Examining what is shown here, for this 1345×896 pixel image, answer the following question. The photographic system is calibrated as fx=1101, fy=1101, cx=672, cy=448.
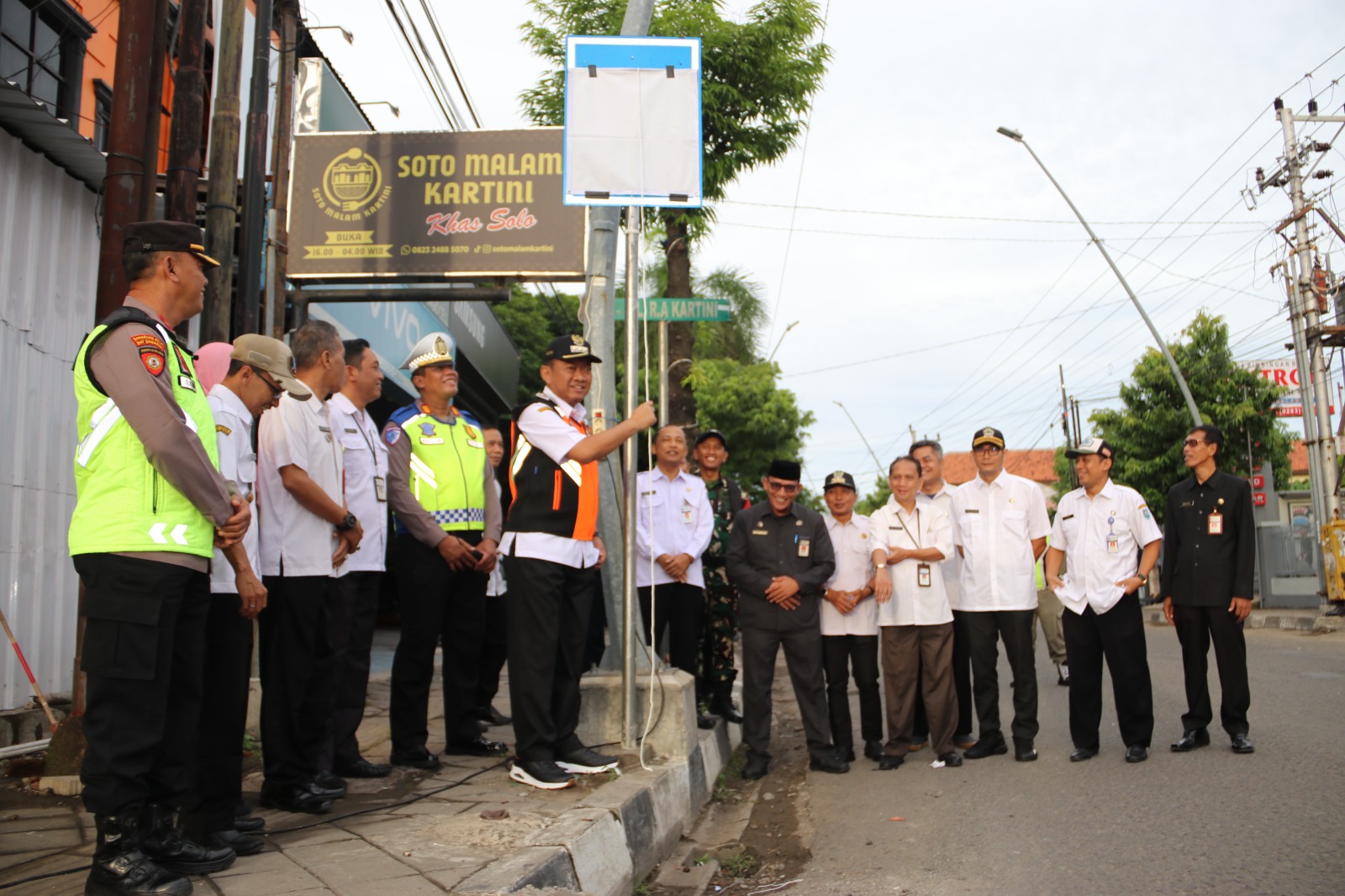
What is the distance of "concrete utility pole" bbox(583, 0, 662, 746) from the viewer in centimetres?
543

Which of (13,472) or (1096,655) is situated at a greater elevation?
(13,472)

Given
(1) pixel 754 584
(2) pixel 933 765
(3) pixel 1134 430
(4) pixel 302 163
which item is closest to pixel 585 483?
(1) pixel 754 584

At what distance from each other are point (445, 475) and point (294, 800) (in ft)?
6.57

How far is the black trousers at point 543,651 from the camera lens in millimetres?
4852

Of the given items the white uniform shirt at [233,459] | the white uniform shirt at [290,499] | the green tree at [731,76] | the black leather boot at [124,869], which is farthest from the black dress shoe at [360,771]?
the green tree at [731,76]

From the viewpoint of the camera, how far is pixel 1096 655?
672 cm

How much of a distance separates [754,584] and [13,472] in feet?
14.3

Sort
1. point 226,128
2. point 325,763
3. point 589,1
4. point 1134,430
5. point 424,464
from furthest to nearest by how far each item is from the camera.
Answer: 1. point 1134,430
2. point 589,1
3. point 226,128
4. point 424,464
5. point 325,763

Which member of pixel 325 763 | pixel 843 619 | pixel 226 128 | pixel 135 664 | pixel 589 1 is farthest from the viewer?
pixel 589 1

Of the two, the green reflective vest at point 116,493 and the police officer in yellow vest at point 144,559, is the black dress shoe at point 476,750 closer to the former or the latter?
the police officer in yellow vest at point 144,559

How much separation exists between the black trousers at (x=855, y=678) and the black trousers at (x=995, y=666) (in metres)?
0.63

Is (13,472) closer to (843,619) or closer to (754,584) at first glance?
(754,584)

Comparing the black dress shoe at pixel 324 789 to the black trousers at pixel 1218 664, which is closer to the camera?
the black dress shoe at pixel 324 789

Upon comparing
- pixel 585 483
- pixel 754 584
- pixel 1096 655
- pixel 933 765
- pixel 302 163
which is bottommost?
pixel 933 765
